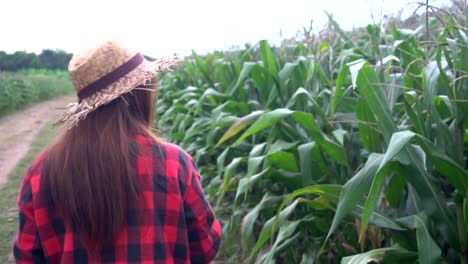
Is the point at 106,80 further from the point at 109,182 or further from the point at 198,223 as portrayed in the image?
the point at 198,223

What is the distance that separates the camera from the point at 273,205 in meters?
2.88

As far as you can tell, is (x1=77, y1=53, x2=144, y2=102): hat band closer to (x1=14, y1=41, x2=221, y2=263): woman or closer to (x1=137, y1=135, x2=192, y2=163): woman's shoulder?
(x1=14, y1=41, x2=221, y2=263): woman

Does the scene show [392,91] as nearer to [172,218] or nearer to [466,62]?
[466,62]

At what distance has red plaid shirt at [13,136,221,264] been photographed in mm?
1577

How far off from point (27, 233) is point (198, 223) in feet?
1.56

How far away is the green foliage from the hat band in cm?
1482

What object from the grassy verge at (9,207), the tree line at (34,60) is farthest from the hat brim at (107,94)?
the tree line at (34,60)

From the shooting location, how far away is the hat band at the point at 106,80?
160cm

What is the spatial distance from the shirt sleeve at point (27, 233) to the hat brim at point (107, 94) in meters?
0.21

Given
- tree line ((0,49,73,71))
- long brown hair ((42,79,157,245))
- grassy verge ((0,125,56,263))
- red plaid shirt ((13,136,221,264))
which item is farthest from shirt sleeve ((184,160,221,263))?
tree line ((0,49,73,71))

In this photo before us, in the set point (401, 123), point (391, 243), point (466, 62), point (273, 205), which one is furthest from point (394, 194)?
point (273, 205)

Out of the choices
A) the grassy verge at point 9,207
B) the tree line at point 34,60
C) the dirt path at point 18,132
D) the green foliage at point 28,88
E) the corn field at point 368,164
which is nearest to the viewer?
the corn field at point 368,164

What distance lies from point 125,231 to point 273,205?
4.58 ft

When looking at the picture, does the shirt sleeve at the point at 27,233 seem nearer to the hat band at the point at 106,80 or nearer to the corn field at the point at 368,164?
the hat band at the point at 106,80
